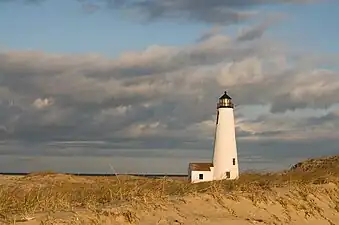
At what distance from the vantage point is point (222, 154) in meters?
43.7

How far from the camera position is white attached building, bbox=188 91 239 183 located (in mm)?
43188

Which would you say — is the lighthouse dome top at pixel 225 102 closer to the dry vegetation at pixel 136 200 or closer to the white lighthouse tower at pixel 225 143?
the white lighthouse tower at pixel 225 143

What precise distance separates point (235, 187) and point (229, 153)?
1055 inches

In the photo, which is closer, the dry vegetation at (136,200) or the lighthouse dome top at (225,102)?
the dry vegetation at (136,200)

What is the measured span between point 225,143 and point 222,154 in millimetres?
791

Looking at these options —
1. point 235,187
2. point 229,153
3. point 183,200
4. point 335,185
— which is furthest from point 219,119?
point 183,200

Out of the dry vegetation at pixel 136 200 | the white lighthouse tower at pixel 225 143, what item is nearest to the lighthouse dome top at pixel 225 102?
the white lighthouse tower at pixel 225 143

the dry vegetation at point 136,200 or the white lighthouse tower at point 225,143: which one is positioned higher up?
the white lighthouse tower at point 225,143

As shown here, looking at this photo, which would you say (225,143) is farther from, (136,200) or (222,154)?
(136,200)

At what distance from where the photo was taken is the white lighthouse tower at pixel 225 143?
4319 centimetres

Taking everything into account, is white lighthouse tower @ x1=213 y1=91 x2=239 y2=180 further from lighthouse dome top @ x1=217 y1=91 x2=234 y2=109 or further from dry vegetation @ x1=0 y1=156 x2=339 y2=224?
dry vegetation @ x1=0 y1=156 x2=339 y2=224

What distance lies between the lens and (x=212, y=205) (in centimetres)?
1478

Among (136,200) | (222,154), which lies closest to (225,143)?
(222,154)

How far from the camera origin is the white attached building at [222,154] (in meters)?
43.2
